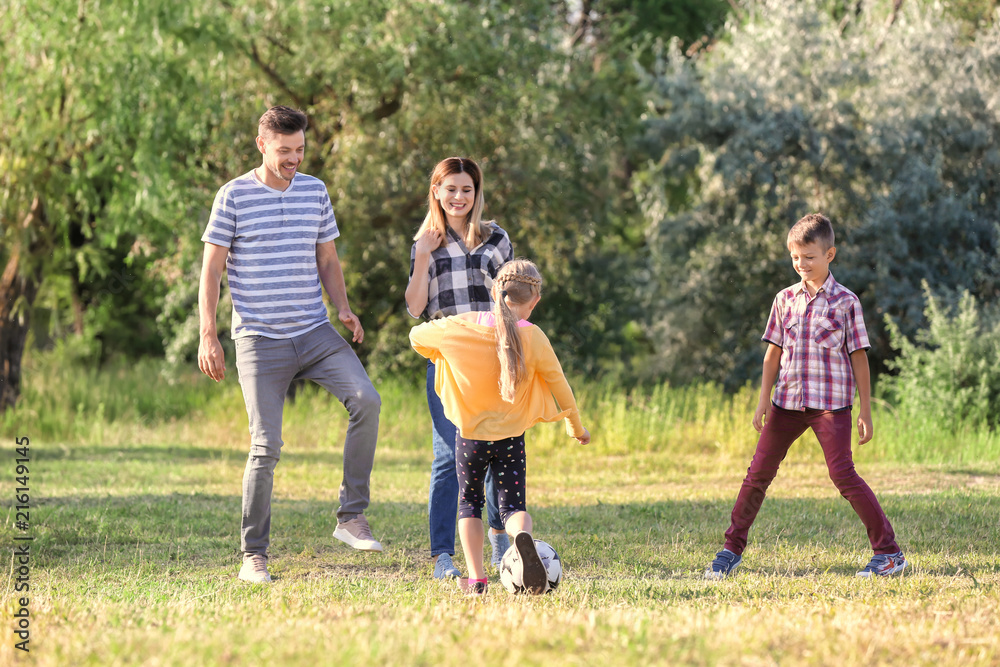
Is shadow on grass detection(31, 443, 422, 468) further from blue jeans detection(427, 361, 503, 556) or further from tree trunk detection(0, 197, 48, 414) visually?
blue jeans detection(427, 361, 503, 556)

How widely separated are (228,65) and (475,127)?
11.4 feet

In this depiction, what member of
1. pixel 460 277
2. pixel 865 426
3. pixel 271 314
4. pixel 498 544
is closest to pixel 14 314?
pixel 271 314

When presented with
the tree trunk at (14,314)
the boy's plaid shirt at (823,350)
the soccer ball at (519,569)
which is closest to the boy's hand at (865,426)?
the boy's plaid shirt at (823,350)

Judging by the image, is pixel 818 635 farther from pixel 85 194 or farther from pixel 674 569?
pixel 85 194

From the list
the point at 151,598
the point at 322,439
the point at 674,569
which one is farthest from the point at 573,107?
the point at 151,598

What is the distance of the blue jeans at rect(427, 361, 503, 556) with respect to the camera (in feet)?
17.5

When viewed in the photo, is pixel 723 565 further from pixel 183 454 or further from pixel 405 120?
pixel 405 120

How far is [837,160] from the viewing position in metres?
16.3

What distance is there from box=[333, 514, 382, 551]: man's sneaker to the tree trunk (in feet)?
33.4

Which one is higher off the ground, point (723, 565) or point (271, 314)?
point (271, 314)

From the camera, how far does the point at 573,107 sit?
16.4 metres

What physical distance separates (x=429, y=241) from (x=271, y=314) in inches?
34.4

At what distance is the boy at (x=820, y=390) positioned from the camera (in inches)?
210

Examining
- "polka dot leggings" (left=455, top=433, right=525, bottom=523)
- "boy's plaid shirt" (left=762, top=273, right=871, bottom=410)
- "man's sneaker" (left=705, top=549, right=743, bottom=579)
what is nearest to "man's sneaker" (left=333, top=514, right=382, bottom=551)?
"polka dot leggings" (left=455, top=433, right=525, bottom=523)
